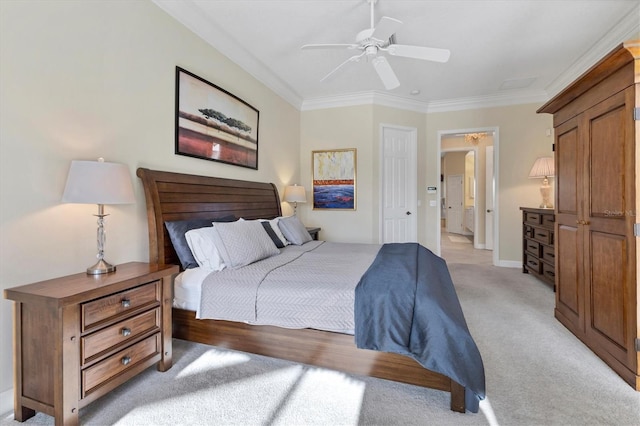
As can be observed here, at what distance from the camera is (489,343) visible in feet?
7.65

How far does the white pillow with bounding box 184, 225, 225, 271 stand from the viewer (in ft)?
7.31

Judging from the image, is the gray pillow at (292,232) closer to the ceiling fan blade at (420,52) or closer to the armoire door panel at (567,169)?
the ceiling fan blade at (420,52)

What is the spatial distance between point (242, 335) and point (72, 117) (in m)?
1.78

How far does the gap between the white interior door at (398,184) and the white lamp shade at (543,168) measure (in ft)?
5.70

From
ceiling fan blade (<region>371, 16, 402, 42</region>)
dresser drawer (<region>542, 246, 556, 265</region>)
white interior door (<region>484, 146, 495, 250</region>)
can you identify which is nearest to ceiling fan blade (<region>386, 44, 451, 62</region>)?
ceiling fan blade (<region>371, 16, 402, 42</region>)

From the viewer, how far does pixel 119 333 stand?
1.64 metres

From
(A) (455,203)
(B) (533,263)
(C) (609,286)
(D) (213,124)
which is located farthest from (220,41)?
(A) (455,203)

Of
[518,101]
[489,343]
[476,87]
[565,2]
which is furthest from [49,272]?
[518,101]

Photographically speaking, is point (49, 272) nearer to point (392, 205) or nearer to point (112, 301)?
point (112, 301)

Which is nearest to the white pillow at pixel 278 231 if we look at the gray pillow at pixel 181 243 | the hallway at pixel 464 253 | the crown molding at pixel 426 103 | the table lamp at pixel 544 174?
the gray pillow at pixel 181 243

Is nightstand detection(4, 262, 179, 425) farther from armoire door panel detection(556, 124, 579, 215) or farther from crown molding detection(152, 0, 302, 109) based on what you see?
armoire door panel detection(556, 124, 579, 215)

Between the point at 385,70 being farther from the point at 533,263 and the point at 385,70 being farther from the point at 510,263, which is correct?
the point at 510,263

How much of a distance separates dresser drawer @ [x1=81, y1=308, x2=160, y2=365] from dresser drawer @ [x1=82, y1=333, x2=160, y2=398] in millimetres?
55

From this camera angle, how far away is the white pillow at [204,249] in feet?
7.31
